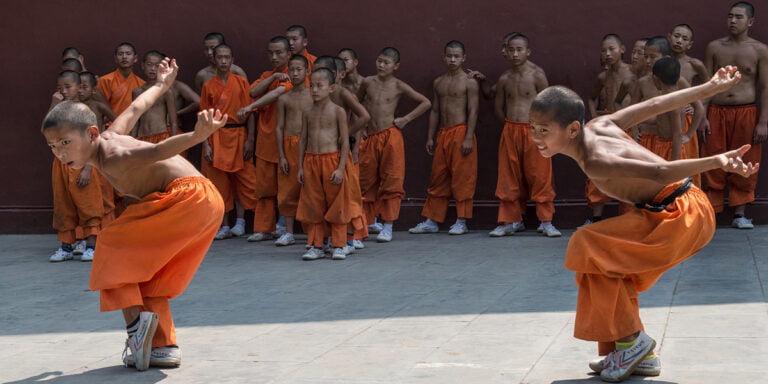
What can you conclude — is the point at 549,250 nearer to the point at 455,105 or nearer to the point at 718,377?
the point at 455,105

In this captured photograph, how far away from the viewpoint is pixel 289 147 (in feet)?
30.7

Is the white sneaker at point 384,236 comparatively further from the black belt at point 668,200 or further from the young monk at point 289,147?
the black belt at point 668,200

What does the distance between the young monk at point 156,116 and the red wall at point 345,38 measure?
0.76m

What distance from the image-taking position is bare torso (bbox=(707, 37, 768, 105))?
9336mm

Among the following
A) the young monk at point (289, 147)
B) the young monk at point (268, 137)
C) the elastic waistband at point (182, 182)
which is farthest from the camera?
the young monk at point (268, 137)

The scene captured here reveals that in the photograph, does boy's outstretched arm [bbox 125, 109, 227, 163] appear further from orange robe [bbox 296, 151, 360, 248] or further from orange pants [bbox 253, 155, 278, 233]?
orange pants [bbox 253, 155, 278, 233]

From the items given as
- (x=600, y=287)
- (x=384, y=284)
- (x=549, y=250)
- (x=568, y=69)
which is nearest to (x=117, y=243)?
(x=600, y=287)

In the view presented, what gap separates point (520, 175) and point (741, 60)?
222 centimetres

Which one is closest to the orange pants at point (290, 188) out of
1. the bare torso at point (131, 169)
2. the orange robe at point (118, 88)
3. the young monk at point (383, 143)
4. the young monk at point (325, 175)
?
the young monk at point (325, 175)

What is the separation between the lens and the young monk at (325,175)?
833cm

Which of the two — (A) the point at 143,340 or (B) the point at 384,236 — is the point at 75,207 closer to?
(B) the point at 384,236

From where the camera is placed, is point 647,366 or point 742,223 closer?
point 647,366

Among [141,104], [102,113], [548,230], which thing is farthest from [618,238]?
[102,113]

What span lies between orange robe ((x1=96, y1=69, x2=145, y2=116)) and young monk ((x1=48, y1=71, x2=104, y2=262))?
987 mm
